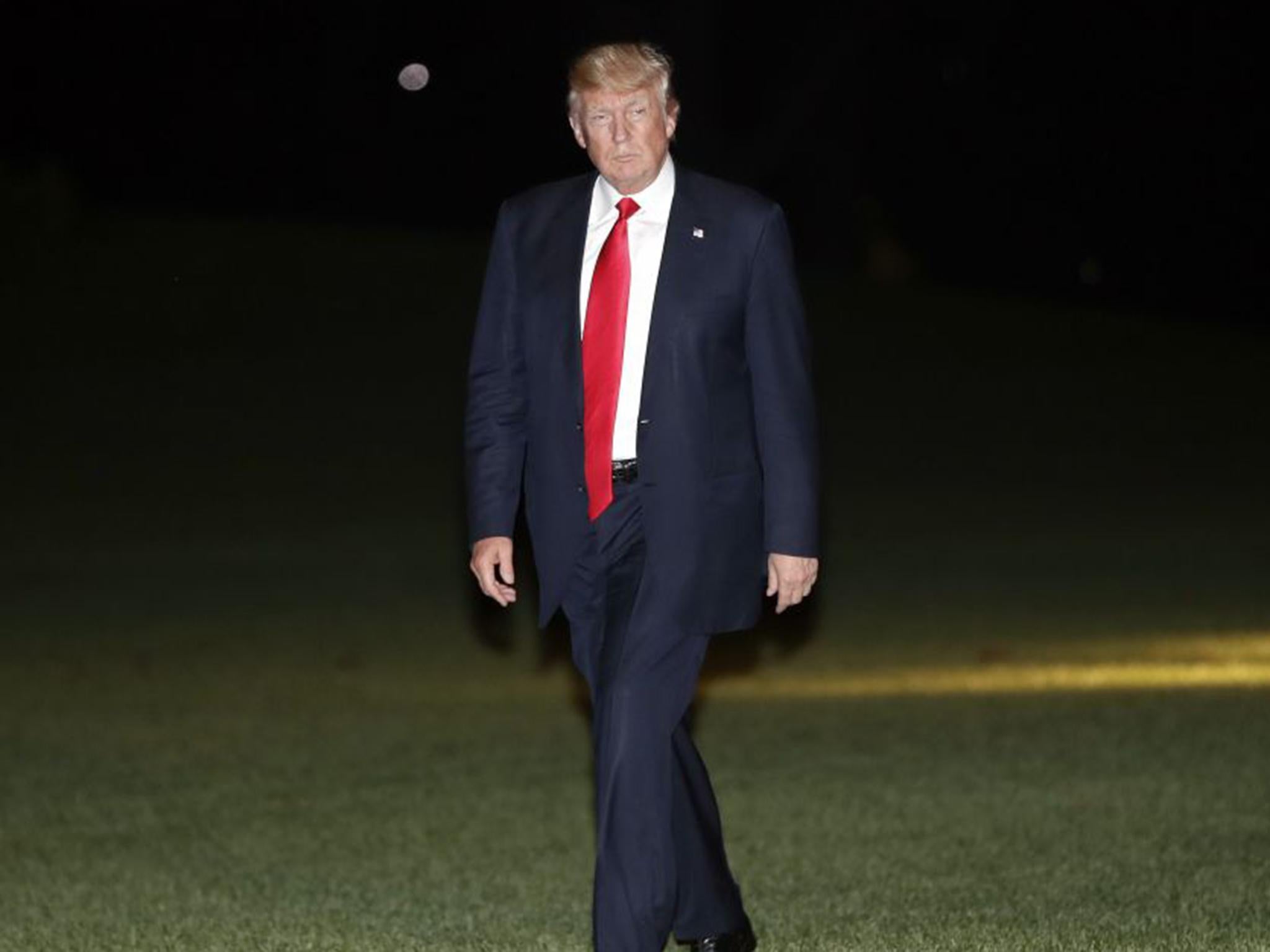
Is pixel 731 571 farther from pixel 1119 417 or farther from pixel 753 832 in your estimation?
pixel 1119 417

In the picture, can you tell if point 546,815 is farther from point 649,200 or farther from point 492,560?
Result: point 649,200

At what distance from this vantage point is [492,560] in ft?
19.8

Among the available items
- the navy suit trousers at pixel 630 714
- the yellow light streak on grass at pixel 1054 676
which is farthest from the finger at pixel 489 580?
the yellow light streak on grass at pixel 1054 676

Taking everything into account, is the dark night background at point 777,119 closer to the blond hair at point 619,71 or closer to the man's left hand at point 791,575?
the blond hair at point 619,71

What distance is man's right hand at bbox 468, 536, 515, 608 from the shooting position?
19.7 ft

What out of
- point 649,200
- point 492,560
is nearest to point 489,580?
point 492,560

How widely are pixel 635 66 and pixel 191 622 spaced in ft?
32.1

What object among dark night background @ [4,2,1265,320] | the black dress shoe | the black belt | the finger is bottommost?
the black dress shoe

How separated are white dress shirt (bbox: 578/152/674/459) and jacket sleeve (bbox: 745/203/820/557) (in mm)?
215

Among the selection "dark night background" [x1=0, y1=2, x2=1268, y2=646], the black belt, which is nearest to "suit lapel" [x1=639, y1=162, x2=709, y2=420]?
the black belt

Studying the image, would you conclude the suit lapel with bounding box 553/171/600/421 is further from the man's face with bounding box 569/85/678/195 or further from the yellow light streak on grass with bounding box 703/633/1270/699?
the yellow light streak on grass with bounding box 703/633/1270/699

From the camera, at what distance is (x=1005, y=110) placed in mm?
41188

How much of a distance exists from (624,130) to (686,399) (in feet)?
1.87

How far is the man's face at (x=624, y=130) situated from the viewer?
5.76 m
